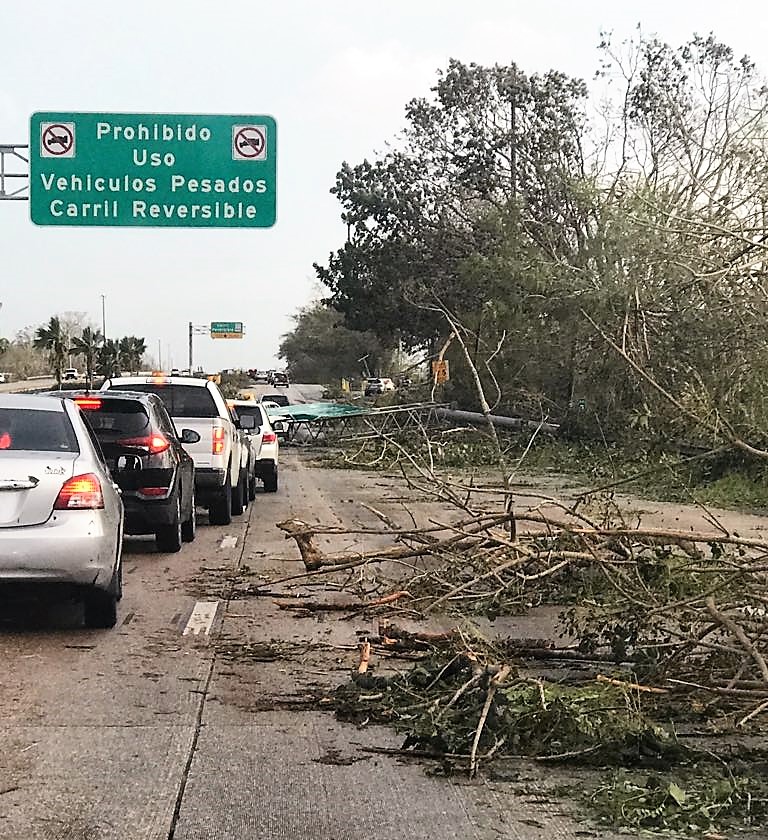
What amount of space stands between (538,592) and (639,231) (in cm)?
928

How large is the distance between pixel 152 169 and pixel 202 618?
16.6m

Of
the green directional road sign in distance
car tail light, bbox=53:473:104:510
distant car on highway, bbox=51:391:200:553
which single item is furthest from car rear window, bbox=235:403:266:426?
car tail light, bbox=53:473:104:510

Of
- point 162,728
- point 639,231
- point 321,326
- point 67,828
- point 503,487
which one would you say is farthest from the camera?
point 321,326

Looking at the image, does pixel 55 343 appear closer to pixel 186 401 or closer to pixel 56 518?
pixel 186 401

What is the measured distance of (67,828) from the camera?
5.27 metres

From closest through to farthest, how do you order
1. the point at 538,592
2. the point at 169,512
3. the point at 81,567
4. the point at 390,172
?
the point at 81,567 < the point at 538,592 < the point at 169,512 < the point at 390,172

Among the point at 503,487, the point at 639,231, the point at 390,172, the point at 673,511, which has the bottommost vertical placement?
the point at 673,511

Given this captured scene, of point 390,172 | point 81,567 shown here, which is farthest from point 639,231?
point 390,172

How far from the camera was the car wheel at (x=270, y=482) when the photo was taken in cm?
2564

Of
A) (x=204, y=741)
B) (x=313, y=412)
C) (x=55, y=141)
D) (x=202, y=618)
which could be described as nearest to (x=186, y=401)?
(x=202, y=618)

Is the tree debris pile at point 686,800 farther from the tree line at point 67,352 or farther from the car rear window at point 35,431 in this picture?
the tree line at point 67,352

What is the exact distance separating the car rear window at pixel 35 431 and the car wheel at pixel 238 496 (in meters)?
9.67

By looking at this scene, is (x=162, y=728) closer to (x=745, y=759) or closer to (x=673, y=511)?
(x=745, y=759)

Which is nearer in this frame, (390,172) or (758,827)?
(758,827)
